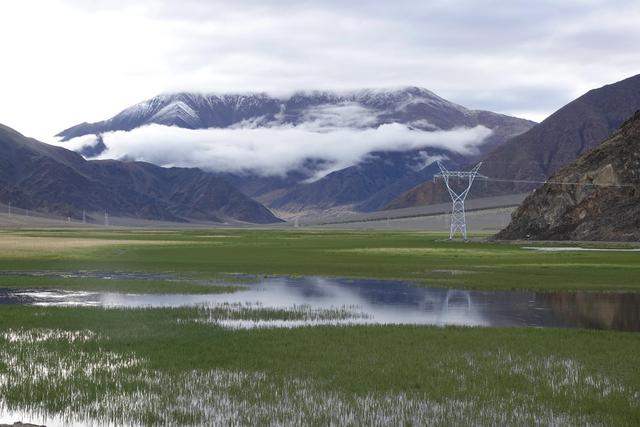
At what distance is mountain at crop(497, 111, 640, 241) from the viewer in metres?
132

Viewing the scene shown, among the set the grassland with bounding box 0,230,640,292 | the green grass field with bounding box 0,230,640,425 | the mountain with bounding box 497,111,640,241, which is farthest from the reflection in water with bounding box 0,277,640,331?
the mountain with bounding box 497,111,640,241

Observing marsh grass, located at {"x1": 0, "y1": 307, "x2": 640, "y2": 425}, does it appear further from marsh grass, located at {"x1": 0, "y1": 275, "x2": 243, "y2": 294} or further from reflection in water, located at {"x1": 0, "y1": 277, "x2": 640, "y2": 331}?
marsh grass, located at {"x1": 0, "y1": 275, "x2": 243, "y2": 294}

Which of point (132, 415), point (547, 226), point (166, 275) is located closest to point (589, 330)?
point (132, 415)

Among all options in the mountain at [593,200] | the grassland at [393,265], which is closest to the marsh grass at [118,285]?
the grassland at [393,265]

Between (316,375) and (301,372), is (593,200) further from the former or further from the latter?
(316,375)

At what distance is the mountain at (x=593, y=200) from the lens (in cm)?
13225

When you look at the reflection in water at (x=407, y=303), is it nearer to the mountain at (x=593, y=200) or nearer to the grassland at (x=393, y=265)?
the grassland at (x=393, y=265)

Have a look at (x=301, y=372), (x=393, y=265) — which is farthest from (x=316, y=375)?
(x=393, y=265)

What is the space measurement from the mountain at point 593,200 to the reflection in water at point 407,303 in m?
85.0

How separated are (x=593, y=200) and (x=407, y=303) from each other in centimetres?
10405

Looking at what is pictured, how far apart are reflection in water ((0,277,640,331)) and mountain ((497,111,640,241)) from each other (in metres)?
85.0

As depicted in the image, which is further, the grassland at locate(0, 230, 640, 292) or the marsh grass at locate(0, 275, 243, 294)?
the grassland at locate(0, 230, 640, 292)

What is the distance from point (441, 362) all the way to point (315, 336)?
662cm

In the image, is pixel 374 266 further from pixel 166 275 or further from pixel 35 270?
pixel 35 270
